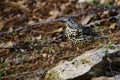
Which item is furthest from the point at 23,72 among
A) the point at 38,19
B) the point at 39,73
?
the point at 38,19

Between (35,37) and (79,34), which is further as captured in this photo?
(35,37)

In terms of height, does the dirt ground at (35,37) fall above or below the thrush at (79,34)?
below

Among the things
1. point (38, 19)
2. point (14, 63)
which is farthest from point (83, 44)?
point (38, 19)

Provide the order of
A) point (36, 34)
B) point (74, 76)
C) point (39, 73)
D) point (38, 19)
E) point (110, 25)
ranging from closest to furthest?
point (74, 76) < point (39, 73) < point (110, 25) < point (36, 34) < point (38, 19)

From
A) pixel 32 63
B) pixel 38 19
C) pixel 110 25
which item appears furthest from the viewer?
pixel 38 19

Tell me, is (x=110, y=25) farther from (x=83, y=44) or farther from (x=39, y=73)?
(x=39, y=73)

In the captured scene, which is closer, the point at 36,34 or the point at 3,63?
the point at 3,63

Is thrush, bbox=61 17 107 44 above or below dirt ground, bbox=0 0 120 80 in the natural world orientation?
above

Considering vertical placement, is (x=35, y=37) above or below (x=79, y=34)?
below

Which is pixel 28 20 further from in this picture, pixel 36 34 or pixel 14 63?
pixel 14 63

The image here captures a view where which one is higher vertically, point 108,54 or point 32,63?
point 108,54
